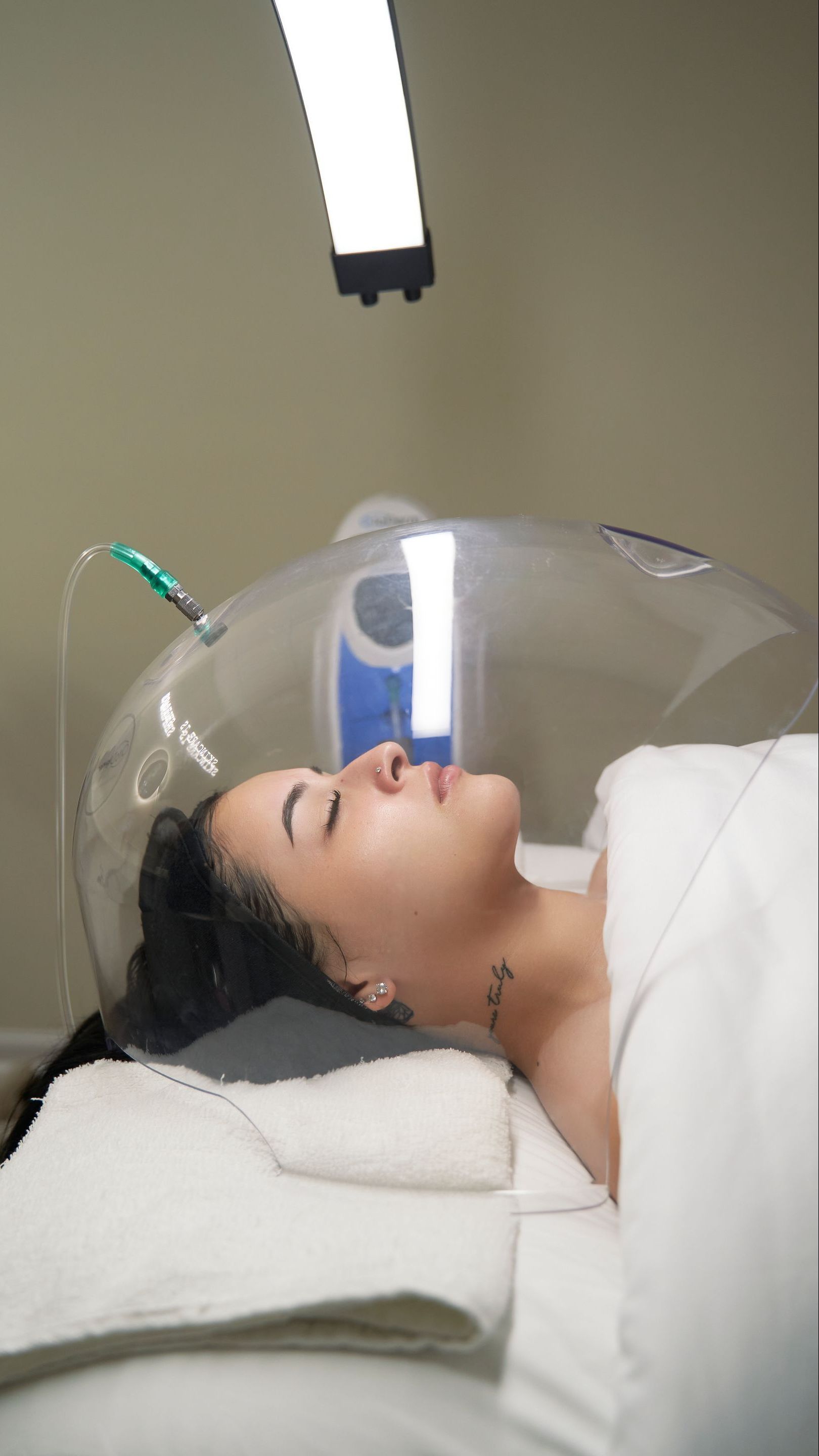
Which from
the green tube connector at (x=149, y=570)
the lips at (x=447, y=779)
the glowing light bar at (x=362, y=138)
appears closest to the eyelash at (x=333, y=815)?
the lips at (x=447, y=779)

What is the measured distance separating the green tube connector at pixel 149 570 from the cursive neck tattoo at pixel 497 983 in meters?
0.57

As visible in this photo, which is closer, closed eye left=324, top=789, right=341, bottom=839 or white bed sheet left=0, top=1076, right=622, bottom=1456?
white bed sheet left=0, top=1076, right=622, bottom=1456

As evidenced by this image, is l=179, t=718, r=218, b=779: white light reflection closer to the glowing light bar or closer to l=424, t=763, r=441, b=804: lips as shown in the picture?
l=424, t=763, r=441, b=804: lips

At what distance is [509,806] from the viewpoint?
96 cm

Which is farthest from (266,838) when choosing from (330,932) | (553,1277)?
(553,1277)

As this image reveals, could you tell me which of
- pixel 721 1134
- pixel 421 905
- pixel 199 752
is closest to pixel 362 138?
pixel 199 752

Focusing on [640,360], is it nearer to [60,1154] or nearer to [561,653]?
[561,653]

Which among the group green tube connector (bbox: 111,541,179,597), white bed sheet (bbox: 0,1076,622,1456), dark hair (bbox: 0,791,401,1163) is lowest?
white bed sheet (bbox: 0,1076,622,1456)

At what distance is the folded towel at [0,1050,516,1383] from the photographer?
0.73m

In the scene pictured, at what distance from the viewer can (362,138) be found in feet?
3.94

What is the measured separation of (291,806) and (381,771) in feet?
0.34

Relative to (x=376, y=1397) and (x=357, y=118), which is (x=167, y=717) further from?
(x=357, y=118)

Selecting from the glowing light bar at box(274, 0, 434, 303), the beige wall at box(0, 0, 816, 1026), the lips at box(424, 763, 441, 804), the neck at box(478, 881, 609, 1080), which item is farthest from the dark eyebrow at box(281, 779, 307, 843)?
the beige wall at box(0, 0, 816, 1026)

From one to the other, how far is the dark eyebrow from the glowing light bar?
79 centimetres
